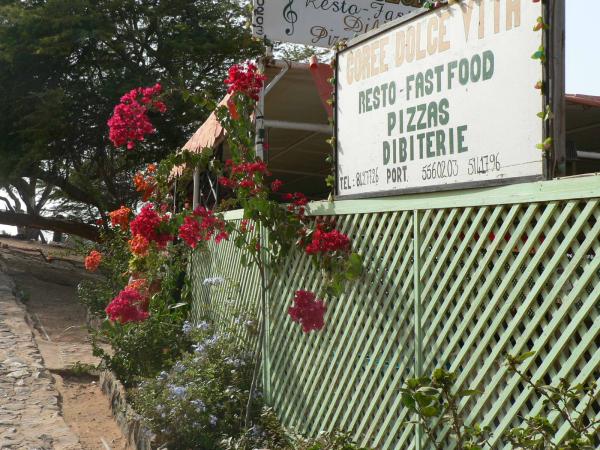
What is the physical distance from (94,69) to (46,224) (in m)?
4.29

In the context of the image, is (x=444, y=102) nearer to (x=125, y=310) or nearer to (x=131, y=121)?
(x=131, y=121)

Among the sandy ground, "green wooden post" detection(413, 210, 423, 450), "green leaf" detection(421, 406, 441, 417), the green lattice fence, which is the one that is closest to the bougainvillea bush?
the green lattice fence

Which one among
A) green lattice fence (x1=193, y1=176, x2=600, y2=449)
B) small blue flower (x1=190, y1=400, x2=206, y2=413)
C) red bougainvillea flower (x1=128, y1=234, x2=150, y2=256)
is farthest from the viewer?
red bougainvillea flower (x1=128, y1=234, x2=150, y2=256)

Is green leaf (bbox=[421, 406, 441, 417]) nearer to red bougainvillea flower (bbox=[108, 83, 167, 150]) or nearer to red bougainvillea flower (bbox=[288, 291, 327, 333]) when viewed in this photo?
red bougainvillea flower (bbox=[288, 291, 327, 333])

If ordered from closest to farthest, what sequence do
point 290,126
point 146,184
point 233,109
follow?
point 233,109
point 290,126
point 146,184

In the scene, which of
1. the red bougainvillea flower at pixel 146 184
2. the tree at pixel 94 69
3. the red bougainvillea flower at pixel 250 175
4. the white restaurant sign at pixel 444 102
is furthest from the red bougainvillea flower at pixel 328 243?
the tree at pixel 94 69

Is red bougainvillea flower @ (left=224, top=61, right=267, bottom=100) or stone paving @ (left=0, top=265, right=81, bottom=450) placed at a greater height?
red bougainvillea flower @ (left=224, top=61, right=267, bottom=100)

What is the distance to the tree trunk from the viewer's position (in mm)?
20484

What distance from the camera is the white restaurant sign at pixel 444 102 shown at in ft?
11.3

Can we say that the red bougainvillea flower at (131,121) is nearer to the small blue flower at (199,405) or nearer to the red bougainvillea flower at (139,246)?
the red bougainvillea flower at (139,246)

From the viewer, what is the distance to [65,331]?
11.9 metres

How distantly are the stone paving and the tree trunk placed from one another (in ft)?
33.5

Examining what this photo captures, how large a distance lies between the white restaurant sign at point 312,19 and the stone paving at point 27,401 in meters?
3.71

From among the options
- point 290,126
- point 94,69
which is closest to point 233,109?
point 290,126
